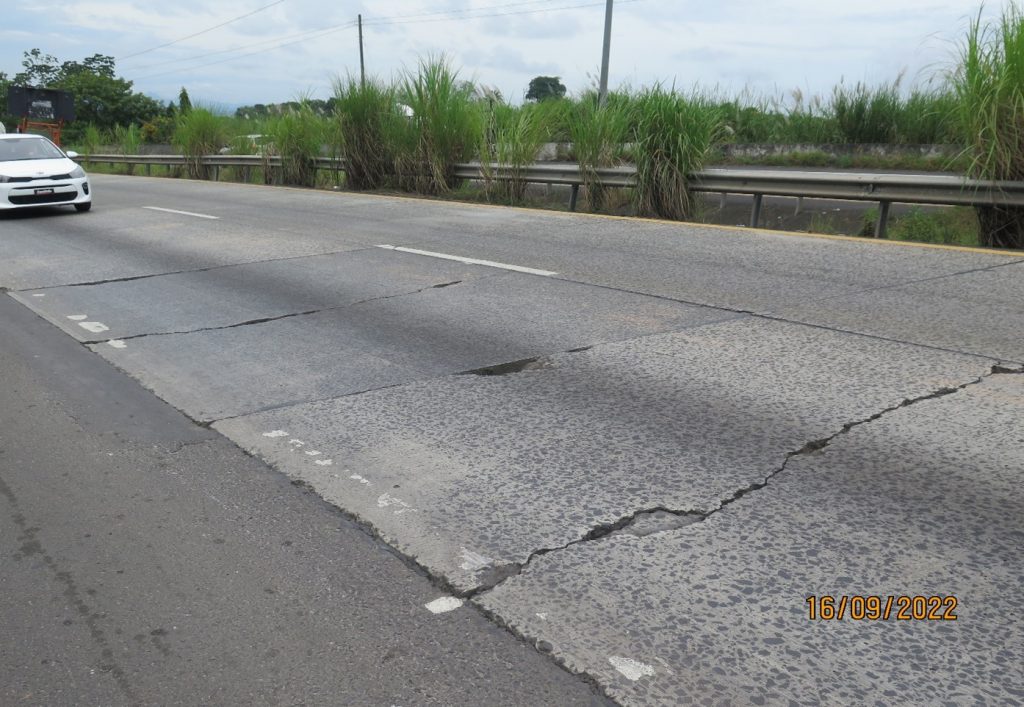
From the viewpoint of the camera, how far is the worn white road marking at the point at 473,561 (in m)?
2.98

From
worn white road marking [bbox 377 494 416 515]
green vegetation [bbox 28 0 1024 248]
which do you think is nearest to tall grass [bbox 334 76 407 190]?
green vegetation [bbox 28 0 1024 248]

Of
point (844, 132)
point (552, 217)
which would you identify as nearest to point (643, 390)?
point (552, 217)

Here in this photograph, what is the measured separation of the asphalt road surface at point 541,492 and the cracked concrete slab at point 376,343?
0.03 m

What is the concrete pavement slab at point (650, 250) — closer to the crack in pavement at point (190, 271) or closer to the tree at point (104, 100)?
the crack in pavement at point (190, 271)

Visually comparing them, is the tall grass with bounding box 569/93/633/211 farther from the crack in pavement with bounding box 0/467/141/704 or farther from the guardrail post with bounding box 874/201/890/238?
the crack in pavement with bounding box 0/467/141/704

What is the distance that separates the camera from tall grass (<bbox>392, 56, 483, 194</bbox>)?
1586 centimetres

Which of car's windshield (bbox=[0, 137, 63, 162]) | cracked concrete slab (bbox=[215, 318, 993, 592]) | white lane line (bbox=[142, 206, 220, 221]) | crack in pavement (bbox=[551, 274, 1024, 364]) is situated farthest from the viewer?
car's windshield (bbox=[0, 137, 63, 162])

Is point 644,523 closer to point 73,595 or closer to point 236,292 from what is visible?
point 73,595

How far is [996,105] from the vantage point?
28.1ft

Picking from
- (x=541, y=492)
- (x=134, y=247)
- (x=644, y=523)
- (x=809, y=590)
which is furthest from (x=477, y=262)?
A: (x=809, y=590)

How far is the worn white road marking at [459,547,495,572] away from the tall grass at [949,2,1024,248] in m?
7.62

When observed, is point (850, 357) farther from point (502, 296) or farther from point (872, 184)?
point (872, 184)

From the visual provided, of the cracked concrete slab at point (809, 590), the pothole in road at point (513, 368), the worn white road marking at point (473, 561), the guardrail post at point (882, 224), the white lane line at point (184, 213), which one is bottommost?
the worn white road marking at point (473, 561)

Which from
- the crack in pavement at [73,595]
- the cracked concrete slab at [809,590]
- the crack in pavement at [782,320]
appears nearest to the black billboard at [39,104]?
the crack in pavement at [782,320]
